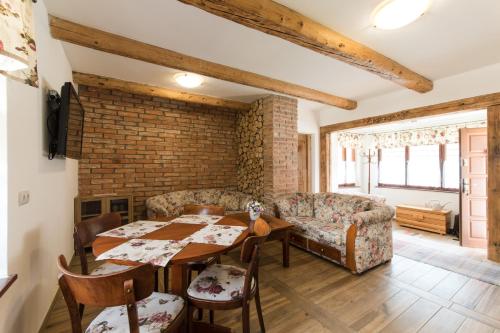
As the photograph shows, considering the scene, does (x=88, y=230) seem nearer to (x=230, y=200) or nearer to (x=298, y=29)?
(x=298, y=29)

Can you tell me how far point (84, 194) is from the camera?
3516mm

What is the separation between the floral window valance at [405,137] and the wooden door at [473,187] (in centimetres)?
134

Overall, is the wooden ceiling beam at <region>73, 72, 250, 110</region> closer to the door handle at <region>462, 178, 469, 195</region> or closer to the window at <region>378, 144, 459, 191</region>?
the door handle at <region>462, 178, 469, 195</region>

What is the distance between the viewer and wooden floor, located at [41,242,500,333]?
1.82m

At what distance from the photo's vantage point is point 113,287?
36.5 inches

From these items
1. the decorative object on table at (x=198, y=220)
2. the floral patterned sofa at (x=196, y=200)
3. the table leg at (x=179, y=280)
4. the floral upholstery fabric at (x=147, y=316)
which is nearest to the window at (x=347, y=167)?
the floral patterned sofa at (x=196, y=200)

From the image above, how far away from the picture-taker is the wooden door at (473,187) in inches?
143

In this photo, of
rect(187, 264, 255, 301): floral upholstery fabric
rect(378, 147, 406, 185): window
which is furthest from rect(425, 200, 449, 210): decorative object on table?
rect(187, 264, 255, 301): floral upholstery fabric

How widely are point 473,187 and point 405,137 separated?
88.4 inches

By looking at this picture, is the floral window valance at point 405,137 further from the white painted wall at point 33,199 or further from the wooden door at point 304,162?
the white painted wall at point 33,199

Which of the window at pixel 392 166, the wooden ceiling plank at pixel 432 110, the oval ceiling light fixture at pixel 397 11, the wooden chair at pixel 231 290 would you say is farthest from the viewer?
the window at pixel 392 166

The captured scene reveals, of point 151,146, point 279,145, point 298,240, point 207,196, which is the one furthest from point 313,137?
point 151,146

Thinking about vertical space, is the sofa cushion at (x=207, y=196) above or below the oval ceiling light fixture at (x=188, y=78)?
below

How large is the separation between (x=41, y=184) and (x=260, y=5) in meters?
2.18
